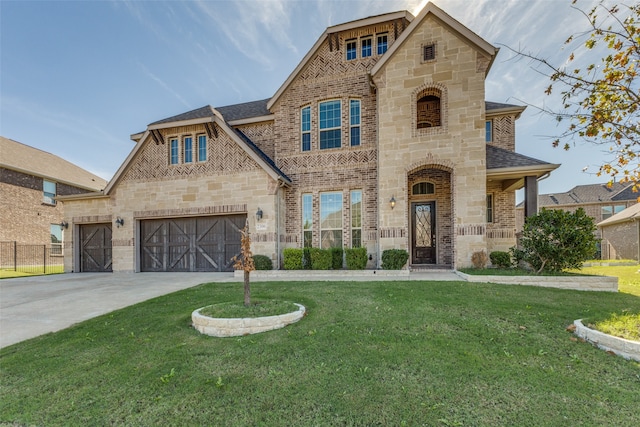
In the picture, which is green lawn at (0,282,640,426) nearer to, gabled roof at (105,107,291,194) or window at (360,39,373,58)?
gabled roof at (105,107,291,194)

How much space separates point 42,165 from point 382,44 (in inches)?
1022

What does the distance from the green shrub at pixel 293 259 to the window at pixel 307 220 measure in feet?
4.36

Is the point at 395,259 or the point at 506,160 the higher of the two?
the point at 506,160

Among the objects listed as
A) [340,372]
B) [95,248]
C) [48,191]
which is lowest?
[340,372]

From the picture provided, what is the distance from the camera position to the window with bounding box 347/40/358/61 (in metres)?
11.5

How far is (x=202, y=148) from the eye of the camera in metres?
12.3

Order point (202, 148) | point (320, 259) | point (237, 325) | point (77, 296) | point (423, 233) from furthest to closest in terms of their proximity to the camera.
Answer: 1. point (202, 148)
2. point (423, 233)
3. point (320, 259)
4. point (77, 296)
5. point (237, 325)

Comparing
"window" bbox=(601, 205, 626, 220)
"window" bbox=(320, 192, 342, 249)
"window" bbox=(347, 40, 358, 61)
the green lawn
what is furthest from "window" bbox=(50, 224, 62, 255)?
"window" bbox=(601, 205, 626, 220)

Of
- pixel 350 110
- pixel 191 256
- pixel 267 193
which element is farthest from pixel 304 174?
pixel 191 256

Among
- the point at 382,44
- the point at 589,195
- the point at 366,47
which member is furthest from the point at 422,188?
the point at 589,195

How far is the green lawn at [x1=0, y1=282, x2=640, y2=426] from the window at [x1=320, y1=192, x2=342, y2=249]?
5.95 m

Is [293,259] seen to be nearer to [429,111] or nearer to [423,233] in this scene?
[423,233]

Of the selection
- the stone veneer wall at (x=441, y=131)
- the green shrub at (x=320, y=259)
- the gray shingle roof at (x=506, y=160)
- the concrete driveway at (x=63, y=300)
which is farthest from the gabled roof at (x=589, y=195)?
the concrete driveway at (x=63, y=300)

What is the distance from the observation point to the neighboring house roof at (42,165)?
751 inches
